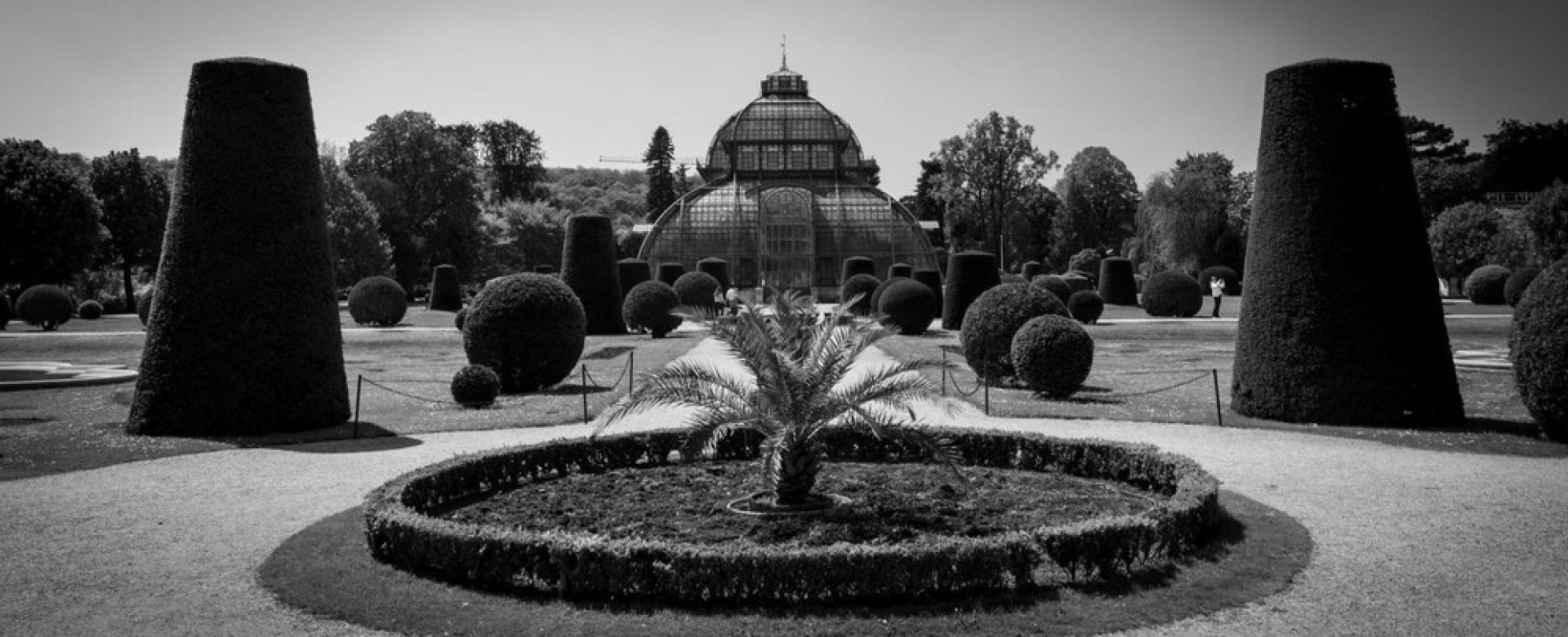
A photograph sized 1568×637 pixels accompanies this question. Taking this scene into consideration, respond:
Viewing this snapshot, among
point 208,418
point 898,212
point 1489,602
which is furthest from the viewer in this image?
point 898,212

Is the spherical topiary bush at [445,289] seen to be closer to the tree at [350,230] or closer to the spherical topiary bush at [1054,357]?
the tree at [350,230]

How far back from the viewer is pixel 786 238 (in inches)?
2926

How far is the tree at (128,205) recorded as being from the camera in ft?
204

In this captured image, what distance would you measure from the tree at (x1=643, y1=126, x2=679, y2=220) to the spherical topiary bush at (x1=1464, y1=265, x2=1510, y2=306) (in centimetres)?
6356

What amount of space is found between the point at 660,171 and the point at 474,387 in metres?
81.5

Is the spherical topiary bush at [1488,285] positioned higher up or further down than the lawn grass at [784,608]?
higher up

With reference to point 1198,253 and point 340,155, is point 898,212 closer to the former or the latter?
point 1198,253

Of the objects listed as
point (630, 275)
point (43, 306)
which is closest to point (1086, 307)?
point (630, 275)

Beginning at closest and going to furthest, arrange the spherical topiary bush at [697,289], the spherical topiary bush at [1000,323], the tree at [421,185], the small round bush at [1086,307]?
the spherical topiary bush at [1000,323] < the small round bush at [1086,307] < the spherical topiary bush at [697,289] < the tree at [421,185]

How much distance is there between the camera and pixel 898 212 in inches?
2995

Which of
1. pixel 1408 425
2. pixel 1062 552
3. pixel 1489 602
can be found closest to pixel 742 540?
pixel 1062 552

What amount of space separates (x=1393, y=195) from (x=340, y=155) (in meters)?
78.2

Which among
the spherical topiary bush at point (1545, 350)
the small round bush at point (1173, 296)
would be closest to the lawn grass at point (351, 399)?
the spherical topiary bush at point (1545, 350)

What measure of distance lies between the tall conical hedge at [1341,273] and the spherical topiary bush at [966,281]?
22831 millimetres
